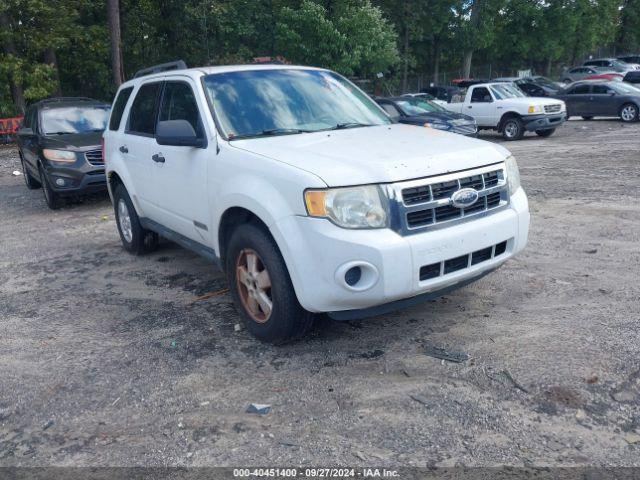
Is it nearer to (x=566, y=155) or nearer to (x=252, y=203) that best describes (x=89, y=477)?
(x=252, y=203)

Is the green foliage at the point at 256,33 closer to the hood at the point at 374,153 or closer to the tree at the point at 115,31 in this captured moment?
the tree at the point at 115,31

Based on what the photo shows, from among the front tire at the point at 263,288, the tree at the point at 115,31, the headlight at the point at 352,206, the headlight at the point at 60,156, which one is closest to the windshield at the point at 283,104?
the front tire at the point at 263,288

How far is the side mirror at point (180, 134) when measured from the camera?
455 cm

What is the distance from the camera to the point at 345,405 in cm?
349

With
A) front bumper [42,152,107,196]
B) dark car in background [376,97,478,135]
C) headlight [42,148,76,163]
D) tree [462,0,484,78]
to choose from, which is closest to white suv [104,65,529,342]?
front bumper [42,152,107,196]

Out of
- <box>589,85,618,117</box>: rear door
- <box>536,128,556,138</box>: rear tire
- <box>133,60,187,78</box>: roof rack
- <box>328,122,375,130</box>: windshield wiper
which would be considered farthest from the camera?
<box>589,85,618,117</box>: rear door

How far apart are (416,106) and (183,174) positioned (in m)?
12.1

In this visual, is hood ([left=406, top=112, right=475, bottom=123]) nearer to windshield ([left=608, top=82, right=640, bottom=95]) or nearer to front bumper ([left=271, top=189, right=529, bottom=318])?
windshield ([left=608, top=82, right=640, bottom=95])

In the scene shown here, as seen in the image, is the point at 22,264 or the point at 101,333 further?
the point at 22,264

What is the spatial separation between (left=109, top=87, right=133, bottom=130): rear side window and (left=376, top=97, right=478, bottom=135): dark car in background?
24.9ft

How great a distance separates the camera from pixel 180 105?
5195mm

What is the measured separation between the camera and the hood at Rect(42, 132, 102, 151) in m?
9.75

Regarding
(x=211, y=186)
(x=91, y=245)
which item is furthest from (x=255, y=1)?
(x=211, y=186)

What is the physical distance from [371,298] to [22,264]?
4.98 metres
